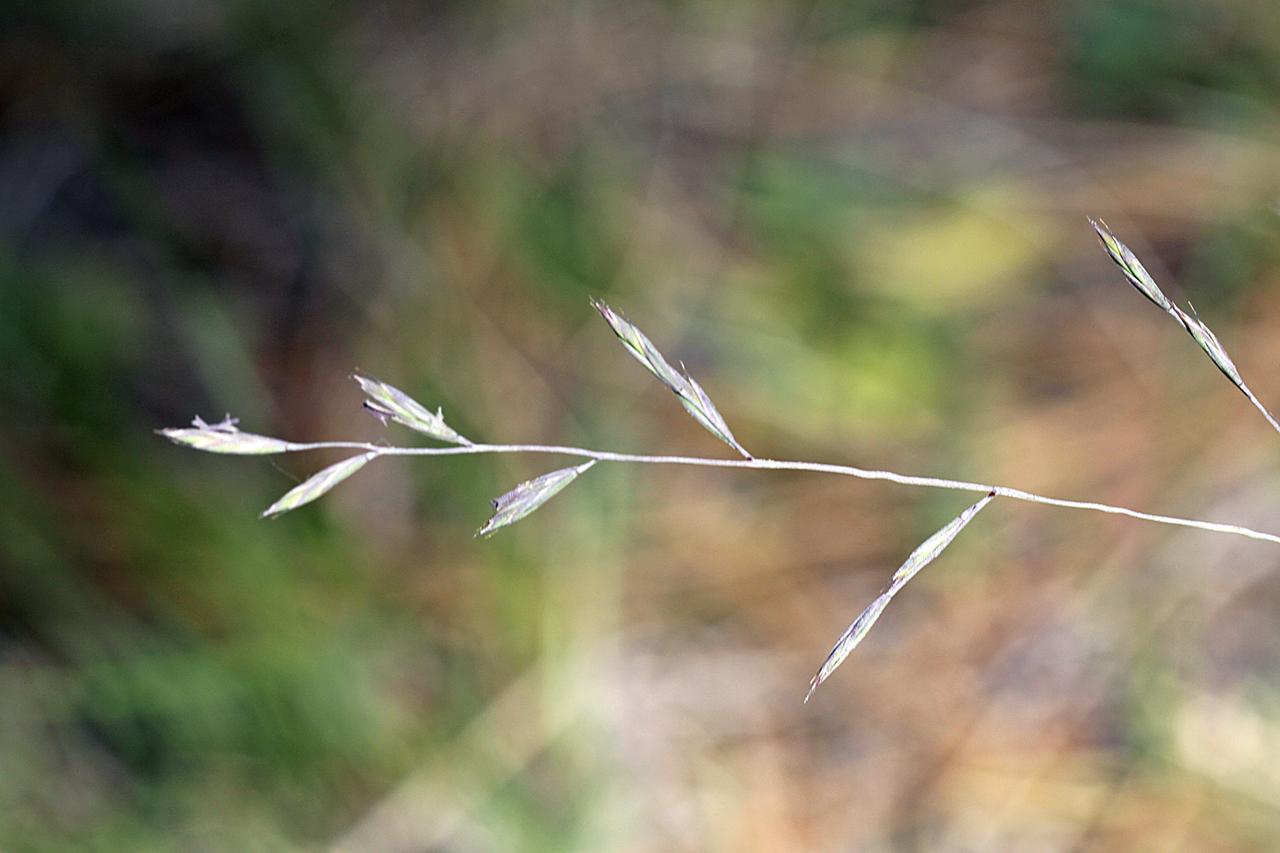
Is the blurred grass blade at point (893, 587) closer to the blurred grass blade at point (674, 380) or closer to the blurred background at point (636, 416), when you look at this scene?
the blurred grass blade at point (674, 380)

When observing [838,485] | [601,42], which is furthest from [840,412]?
[601,42]

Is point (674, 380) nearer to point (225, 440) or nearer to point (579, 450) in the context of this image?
point (579, 450)

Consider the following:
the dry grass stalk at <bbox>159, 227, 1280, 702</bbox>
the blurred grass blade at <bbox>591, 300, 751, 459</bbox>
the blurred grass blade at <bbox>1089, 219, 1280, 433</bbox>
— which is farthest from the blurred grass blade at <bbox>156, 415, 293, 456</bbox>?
the blurred grass blade at <bbox>1089, 219, 1280, 433</bbox>

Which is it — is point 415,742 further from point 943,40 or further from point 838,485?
point 943,40

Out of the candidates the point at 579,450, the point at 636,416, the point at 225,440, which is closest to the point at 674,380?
the point at 579,450

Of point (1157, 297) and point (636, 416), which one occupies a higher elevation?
point (1157, 297)

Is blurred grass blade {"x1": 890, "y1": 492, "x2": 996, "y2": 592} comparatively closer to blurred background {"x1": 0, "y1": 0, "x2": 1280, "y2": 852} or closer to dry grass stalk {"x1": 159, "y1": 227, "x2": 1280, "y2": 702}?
dry grass stalk {"x1": 159, "y1": 227, "x2": 1280, "y2": 702}

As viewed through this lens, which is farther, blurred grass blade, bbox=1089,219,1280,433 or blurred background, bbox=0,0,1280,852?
blurred background, bbox=0,0,1280,852

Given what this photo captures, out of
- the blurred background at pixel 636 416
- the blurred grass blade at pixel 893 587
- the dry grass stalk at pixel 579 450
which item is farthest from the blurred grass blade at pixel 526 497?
the blurred background at pixel 636 416

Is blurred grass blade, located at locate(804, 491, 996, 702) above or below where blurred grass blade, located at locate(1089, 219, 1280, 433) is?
below
